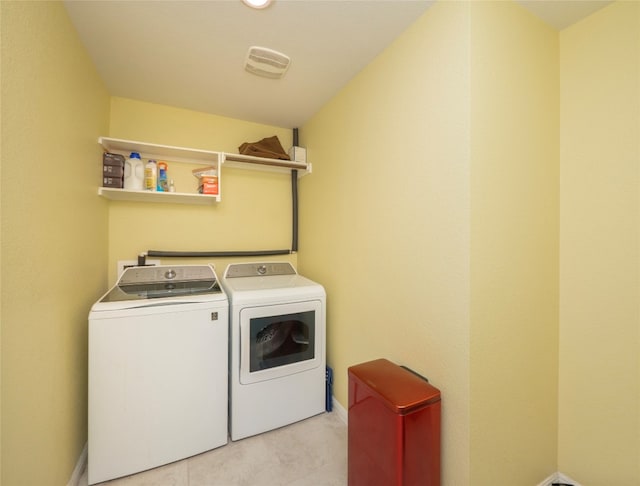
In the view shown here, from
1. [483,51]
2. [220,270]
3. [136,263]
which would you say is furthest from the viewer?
[220,270]

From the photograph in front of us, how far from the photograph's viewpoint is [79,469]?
1473mm

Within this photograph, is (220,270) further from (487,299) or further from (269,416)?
(487,299)

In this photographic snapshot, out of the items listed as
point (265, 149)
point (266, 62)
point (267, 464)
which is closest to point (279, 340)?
point (267, 464)

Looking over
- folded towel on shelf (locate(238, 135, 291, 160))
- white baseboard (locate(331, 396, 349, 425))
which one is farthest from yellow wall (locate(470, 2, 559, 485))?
folded towel on shelf (locate(238, 135, 291, 160))

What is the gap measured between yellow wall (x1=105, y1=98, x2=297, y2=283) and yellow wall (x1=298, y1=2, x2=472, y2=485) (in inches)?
29.1

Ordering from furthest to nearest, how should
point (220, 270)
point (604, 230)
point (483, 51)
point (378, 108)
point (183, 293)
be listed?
point (220, 270)
point (183, 293)
point (378, 108)
point (604, 230)
point (483, 51)

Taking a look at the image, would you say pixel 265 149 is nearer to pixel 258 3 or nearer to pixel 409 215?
pixel 258 3

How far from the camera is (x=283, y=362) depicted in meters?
1.87

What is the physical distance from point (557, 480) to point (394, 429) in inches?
44.3

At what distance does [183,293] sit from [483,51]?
2.04 meters

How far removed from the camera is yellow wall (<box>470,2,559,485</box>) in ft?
3.71

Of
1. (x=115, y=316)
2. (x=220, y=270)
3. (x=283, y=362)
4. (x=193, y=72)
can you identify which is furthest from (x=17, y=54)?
(x=283, y=362)

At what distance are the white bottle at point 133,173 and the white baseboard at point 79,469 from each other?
1663 millimetres

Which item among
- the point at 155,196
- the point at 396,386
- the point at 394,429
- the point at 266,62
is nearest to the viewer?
the point at 394,429
